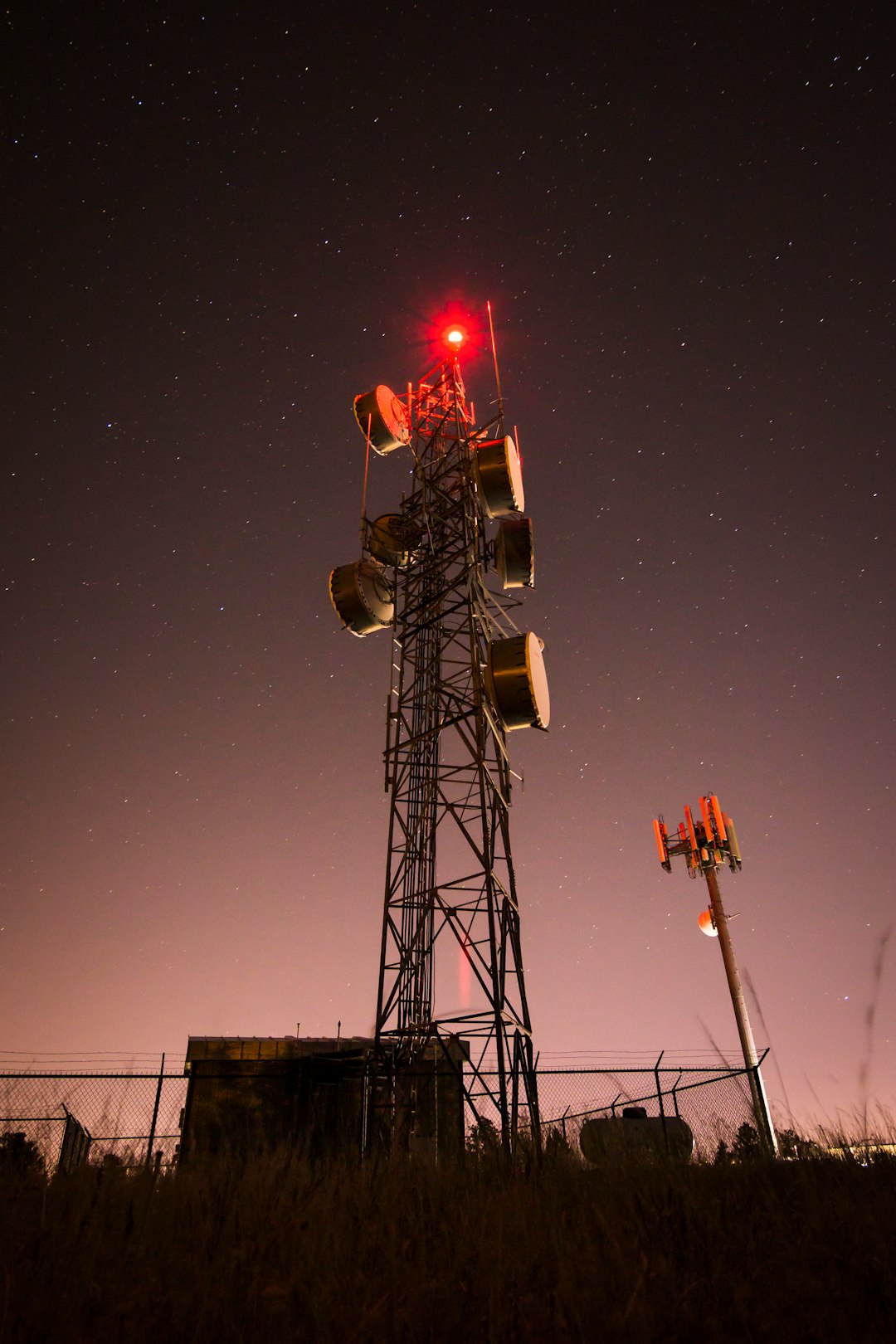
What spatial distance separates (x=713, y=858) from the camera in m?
28.6

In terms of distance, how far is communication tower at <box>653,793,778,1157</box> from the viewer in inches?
1009

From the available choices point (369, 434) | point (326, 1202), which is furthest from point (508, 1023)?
point (369, 434)

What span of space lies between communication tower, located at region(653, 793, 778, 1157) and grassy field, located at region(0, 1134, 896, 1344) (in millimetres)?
21690

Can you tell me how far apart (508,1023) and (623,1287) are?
9741 mm

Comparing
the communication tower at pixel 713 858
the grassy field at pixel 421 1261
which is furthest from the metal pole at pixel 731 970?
the grassy field at pixel 421 1261

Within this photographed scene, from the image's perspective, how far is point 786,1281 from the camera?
394 centimetres

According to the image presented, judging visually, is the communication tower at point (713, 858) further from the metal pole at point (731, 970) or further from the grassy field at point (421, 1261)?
the grassy field at point (421, 1261)

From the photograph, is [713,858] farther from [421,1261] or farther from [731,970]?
[421,1261]

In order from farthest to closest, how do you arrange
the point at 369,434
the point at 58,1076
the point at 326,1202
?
the point at 369,434
the point at 58,1076
the point at 326,1202

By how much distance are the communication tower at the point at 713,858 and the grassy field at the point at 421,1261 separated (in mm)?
21690

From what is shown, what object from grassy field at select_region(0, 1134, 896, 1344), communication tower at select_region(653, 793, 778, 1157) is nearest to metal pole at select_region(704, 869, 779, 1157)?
communication tower at select_region(653, 793, 778, 1157)

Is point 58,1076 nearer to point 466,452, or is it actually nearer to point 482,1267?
point 482,1267

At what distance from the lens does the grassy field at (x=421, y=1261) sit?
3334 mm

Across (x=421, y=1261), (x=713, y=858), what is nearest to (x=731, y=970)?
(x=713, y=858)
